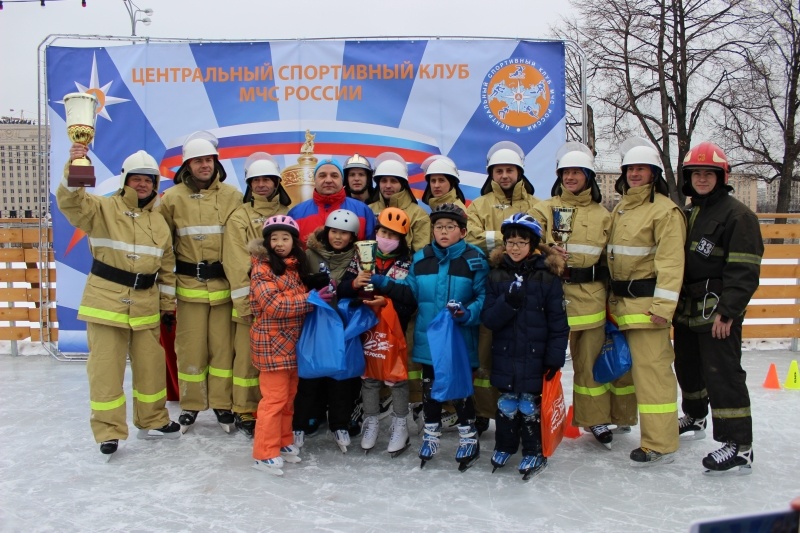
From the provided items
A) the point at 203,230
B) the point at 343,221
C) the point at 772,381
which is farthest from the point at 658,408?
the point at 203,230

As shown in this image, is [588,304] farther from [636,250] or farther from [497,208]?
[497,208]

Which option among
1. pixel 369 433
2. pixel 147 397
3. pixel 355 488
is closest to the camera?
pixel 355 488

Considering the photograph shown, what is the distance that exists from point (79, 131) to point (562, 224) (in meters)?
3.05

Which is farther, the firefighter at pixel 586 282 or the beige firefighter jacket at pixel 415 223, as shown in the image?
the beige firefighter jacket at pixel 415 223

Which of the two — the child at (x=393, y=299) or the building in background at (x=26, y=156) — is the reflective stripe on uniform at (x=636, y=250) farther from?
the building in background at (x=26, y=156)

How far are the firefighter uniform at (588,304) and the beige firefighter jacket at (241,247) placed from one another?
2.03 metres

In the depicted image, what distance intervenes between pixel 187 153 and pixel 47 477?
2.37m

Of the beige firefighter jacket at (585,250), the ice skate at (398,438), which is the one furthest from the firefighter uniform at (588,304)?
the ice skate at (398,438)

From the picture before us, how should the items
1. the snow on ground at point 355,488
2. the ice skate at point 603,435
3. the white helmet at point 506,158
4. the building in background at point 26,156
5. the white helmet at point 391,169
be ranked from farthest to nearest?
1. the building in background at point 26,156
2. the white helmet at point 391,169
3. the white helmet at point 506,158
4. the ice skate at point 603,435
5. the snow on ground at point 355,488

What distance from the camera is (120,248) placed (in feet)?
13.7

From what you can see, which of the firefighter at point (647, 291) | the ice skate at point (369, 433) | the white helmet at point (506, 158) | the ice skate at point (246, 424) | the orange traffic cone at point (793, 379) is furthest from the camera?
the orange traffic cone at point (793, 379)

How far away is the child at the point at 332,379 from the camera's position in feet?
13.5

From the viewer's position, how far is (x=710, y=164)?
3863 millimetres

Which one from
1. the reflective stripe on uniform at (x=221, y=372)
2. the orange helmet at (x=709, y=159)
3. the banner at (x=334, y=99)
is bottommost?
the reflective stripe on uniform at (x=221, y=372)
